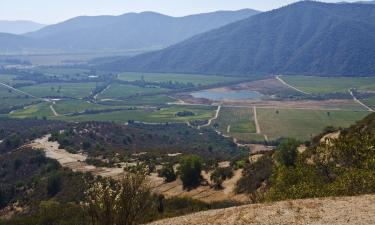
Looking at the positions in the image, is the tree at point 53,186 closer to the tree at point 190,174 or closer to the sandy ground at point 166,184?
the sandy ground at point 166,184

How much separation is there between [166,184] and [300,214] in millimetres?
41866

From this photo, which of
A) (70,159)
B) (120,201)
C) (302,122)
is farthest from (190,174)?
(302,122)

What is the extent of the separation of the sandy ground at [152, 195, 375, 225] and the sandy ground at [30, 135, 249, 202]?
9.95m

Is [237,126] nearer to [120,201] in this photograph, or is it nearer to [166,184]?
[166,184]

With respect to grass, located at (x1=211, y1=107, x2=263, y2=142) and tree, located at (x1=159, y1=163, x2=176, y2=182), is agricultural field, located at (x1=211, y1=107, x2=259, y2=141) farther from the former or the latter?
tree, located at (x1=159, y1=163, x2=176, y2=182)

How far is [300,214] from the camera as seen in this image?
2914cm

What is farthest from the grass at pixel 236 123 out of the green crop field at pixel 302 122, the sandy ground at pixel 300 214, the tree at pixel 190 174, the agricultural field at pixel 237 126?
the sandy ground at pixel 300 214

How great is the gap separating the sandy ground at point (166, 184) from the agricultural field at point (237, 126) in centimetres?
6680

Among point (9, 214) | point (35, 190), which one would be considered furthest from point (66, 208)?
point (35, 190)

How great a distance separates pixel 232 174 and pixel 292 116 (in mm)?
130915

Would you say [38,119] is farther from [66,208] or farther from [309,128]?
[66,208]

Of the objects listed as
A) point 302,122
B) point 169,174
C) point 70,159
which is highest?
point 169,174

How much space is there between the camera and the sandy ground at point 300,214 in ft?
91.5

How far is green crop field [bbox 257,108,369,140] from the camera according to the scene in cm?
16100
